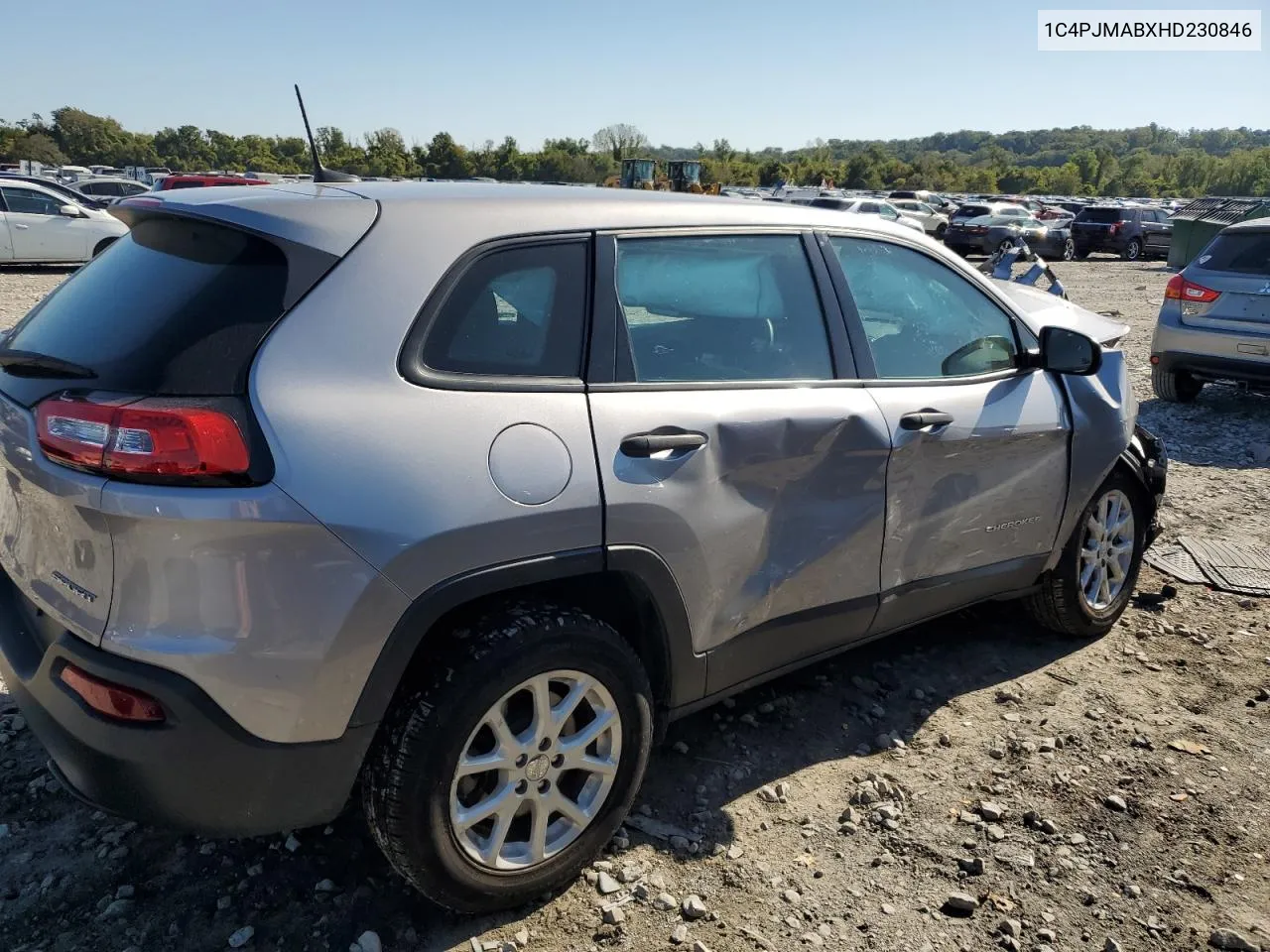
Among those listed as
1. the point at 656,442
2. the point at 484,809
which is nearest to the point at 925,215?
the point at 656,442

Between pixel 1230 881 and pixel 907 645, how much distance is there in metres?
1.54

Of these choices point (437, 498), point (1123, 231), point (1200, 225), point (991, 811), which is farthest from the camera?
point (1123, 231)

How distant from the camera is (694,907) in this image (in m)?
2.55

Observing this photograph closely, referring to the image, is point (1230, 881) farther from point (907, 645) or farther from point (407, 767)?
point (407, 767)

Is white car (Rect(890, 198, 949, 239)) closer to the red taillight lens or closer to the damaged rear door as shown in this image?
the damaged rear door

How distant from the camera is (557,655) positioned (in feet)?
7.67

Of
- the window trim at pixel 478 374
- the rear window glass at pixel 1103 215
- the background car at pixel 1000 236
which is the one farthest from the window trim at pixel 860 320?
the rear window glass at pixel 1103 215

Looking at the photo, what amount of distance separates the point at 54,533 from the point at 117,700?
0.41m

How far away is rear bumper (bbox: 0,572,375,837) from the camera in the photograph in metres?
2.00

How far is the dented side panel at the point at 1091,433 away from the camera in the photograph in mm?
3750

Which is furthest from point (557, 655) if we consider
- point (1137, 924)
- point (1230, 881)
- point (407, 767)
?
point (1230, 881)

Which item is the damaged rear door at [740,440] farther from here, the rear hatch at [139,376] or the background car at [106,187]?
the background car at [106,187]

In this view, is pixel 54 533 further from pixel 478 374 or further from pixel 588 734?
pixel 588 734

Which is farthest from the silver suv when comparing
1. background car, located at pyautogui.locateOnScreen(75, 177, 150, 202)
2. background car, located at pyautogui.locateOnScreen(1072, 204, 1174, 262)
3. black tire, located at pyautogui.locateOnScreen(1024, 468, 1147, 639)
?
background car, located at pyautogui.locateOnScreen(1072, 204, 1174, 262)
